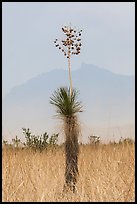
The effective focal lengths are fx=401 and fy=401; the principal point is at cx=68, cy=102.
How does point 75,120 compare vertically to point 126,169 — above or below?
above

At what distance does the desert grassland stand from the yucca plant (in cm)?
21

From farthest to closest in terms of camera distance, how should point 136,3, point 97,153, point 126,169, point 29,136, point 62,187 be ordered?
1. point 29,136
2. point 97,153
3. point 126,169
4. point 62,187
5. point 136,3

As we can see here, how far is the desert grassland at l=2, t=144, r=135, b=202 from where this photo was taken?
17.1ft

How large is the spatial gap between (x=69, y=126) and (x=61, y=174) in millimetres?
1471

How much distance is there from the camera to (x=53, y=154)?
8266 millimetres

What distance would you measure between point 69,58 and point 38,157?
Answer: 9.21 ft

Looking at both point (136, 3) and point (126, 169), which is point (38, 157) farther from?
point (136, 3)

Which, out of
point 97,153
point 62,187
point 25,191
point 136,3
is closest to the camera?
point 136,3

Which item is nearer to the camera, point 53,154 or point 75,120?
point 75,120

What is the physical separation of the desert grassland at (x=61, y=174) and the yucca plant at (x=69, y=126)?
0.21m

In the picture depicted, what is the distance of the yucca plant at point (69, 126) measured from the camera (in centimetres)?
570

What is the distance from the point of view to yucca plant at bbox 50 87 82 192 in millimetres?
5703

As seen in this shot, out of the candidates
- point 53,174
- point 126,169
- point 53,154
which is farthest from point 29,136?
point 126,169

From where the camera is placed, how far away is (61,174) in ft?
22.6
